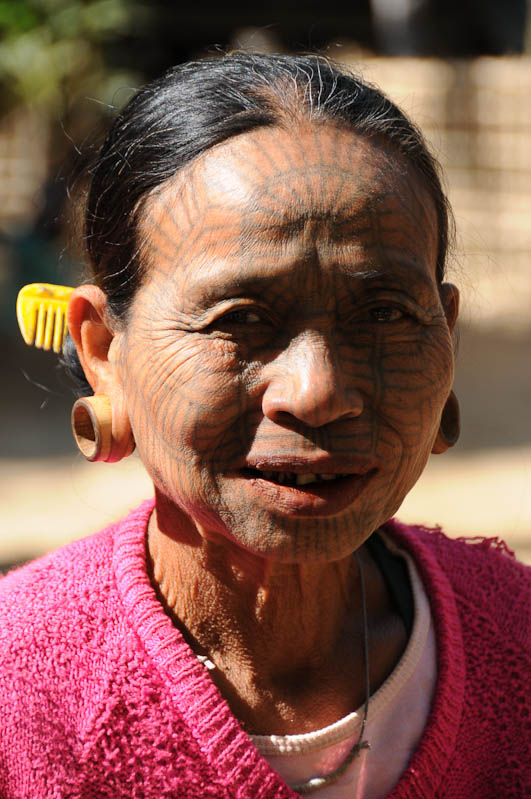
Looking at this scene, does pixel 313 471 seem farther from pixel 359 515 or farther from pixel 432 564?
pixel 432 564

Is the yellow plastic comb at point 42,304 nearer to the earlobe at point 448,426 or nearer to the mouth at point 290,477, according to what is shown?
the mouth at point 290,477

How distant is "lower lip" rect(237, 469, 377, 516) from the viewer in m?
1.51

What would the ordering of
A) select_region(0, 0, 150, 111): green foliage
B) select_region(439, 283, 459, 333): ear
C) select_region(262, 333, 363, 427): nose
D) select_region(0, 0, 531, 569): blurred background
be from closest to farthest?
select_region(262, 333, 363, 427): nose < select_region(439, 283, 459, 333): ear < select_region(0, 0, 531, 569): blurred background < select_region(0, 0, 150, 111): green foliage

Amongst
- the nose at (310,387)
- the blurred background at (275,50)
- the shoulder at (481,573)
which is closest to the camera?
the nose at (310,387)

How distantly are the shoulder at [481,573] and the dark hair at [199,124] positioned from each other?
0.59m

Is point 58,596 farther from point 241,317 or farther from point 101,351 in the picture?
point 241,317

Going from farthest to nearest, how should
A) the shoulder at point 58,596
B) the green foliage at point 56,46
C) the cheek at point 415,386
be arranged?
the green foliage at point 56,46
the shoulder at point 58,596
the cheek at point 415,386

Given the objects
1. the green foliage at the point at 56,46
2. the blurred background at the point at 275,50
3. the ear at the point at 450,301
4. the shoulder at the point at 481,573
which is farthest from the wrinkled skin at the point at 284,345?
the green foliage at the point at 56,46

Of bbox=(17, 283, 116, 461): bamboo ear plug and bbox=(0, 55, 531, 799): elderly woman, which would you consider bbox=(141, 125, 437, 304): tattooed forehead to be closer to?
bbox=(0, 55, 531, 799): elderly woman

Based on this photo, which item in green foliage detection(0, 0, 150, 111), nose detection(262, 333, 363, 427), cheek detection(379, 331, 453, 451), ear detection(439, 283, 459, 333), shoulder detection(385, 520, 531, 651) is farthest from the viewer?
green foliage detection(0, 0, 150, 111)

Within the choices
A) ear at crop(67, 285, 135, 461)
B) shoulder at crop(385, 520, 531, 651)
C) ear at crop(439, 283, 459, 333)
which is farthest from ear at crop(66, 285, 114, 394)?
shoulder at crop(385, 520, 531, 651)

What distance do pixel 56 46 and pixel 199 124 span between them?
7.38m

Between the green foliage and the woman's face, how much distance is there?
7214 mm

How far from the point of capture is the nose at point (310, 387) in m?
1.46
